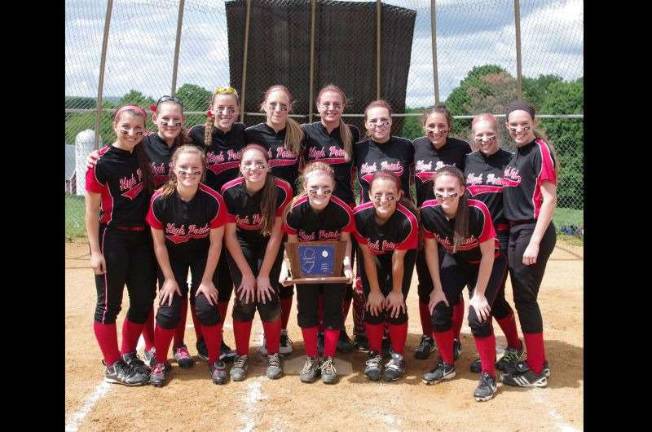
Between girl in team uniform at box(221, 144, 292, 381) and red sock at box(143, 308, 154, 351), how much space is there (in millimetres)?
622

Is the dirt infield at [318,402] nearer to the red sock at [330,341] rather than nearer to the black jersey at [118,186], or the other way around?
the red sock at [330,341]

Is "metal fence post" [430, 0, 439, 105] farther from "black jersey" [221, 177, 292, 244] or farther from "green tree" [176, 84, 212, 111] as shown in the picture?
"black jersey" [221, 177, 292, 244]

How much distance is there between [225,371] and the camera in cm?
384

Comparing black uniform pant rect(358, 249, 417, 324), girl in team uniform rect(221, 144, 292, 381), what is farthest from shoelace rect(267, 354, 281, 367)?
black uniform pant rect(358, 249, 417, 324)

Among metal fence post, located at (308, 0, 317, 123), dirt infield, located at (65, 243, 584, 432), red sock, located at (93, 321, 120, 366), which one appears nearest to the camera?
dirt infield, located at (65, 243, 584, 432)

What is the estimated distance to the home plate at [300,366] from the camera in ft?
13.2

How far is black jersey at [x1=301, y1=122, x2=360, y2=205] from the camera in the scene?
4359mm

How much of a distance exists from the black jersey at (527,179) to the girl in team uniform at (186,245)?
1844 mm

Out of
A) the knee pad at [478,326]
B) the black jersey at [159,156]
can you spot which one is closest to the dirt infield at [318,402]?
the knee pad at [478,326]

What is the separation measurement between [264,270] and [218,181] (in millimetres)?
770

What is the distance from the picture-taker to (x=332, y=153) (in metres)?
4.35

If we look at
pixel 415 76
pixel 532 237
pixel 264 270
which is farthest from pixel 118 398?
pixel 415 76

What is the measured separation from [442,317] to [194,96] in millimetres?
7039

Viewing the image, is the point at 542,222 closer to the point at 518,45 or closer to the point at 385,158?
the point at 385,158
